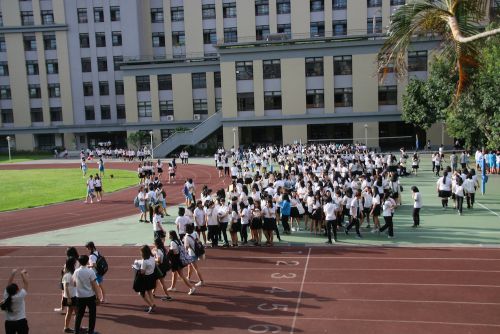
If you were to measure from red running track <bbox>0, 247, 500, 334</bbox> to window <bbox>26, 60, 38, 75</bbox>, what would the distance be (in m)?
56.5

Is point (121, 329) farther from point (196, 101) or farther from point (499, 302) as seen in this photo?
point (196, 101)

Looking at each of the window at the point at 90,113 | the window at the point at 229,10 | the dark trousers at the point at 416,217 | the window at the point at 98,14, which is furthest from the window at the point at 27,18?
the dark trousers at the point at 416,217

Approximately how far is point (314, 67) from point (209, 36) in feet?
58.6

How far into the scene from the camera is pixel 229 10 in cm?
5950

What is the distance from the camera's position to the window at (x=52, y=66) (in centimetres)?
6462

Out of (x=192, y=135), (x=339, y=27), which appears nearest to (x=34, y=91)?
(x=192, y=135)

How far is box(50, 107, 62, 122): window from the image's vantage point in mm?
65500

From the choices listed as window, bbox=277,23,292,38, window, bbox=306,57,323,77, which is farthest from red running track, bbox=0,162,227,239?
window, bbox=277,23,292,38

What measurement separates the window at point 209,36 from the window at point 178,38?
2958mm

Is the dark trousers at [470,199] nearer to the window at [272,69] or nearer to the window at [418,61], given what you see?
the window at [418,61]

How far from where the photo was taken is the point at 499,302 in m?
10.4

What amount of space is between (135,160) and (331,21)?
27815mm

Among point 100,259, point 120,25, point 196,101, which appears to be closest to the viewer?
point 100,259

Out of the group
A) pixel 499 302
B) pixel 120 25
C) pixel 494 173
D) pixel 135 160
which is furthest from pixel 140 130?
pixel 499 302
